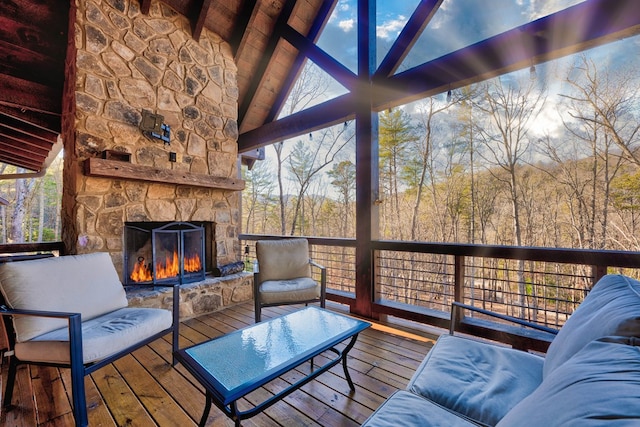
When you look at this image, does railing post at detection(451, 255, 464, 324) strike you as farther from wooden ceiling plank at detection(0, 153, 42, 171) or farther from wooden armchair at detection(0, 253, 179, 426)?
wooden ceiling plank at detection(0, 153, 42, 171)

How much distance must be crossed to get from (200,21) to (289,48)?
127 centimetres

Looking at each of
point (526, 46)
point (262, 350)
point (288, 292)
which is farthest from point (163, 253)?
point (526, 46)

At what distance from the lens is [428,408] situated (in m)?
1.01

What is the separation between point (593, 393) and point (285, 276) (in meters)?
2.80

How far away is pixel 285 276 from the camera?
3.14 meters

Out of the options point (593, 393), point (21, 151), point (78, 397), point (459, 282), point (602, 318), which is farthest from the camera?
point (21, 151)

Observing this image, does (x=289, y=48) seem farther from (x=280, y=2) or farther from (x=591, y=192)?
(x=591, y=192)

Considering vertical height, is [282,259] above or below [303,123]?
below

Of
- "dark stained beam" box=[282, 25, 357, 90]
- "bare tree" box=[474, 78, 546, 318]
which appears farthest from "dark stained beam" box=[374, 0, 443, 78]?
"bare tree" box=[474, 78, 546, 318]

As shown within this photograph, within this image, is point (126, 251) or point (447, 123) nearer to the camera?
point (126, 251)

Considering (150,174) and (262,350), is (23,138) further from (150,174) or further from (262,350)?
(262,350)

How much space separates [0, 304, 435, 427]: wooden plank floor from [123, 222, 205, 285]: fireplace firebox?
1061 mm

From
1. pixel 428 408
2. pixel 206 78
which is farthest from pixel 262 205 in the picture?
pixel 428 408

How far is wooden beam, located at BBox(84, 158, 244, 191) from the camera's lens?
8.55 ft
